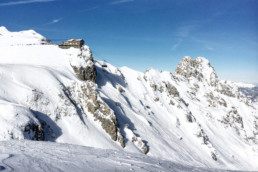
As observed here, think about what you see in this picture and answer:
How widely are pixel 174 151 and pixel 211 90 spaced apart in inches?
2084

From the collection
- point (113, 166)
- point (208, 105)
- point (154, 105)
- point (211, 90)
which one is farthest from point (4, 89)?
point (211, 90)

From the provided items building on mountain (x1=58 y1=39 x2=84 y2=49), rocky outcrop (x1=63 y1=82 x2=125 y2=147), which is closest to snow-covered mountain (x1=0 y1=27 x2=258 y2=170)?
rocky outcrop (x1=63 y1=82 x2=125 y2=147)

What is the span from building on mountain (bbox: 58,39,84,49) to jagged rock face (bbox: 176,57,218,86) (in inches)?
2282

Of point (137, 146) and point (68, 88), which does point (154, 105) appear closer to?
point (137, 146)

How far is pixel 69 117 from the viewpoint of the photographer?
904 inches

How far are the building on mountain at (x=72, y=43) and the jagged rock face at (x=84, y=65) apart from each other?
1.18 metres

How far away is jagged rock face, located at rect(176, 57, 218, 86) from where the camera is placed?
261ft

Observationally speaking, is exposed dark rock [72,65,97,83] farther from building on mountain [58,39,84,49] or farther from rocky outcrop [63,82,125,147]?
building on mountain [58,39,84,49]

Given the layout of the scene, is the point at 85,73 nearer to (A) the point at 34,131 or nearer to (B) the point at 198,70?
(A) the point at 34,131

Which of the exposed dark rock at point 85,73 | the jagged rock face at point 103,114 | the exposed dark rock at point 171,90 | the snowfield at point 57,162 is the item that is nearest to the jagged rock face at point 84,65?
the exposed dark rock at point 85,73

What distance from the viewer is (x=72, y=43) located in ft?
114

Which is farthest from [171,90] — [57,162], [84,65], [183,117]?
[57,162]

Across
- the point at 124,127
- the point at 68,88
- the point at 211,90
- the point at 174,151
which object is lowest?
the point at 174,151

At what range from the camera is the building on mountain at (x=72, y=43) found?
3395 cm
